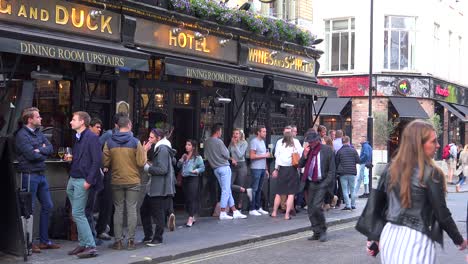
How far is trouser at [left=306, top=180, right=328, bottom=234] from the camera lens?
10.1 meters

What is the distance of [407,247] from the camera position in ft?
14.0

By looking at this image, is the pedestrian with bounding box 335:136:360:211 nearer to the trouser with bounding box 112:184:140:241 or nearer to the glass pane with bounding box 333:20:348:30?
the trouser with bounding box 112:184:140:241

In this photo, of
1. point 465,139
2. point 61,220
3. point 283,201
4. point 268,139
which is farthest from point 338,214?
point 465,139

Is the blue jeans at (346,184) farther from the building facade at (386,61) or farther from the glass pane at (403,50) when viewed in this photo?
the glass pane at (403,50)

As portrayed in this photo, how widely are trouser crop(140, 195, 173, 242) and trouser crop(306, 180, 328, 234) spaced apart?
2.44 m

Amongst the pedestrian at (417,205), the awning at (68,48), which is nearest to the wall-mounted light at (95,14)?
the awning at (68,48)

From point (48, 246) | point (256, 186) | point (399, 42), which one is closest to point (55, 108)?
point (48, 246)

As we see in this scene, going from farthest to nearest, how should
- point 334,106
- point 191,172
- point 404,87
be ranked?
1. point 334,106
2. point 404,87
3. point 191,172

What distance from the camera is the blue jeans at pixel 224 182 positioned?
11938mm

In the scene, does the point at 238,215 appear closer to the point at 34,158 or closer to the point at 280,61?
the point at 280,61

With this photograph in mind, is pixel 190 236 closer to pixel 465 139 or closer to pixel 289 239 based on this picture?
pixel 289 239

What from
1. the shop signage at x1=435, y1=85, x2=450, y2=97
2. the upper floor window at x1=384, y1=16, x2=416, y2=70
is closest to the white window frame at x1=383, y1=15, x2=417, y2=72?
the upper floor window at x1=384, y1=16, x2=416, y2=70

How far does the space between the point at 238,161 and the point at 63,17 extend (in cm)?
480

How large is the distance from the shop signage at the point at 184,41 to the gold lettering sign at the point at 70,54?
140cm
